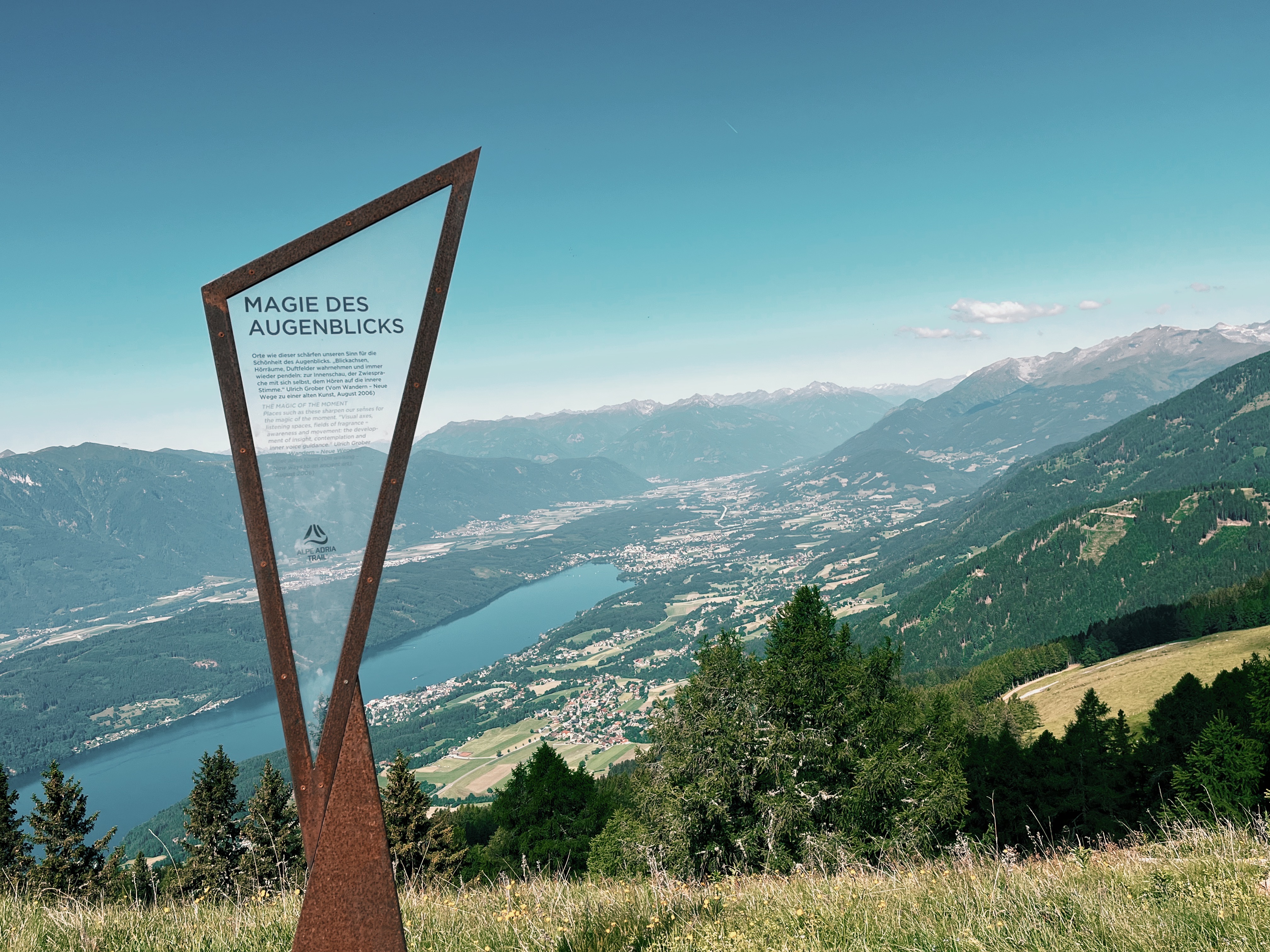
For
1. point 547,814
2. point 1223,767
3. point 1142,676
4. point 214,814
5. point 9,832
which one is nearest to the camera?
point 1223,767

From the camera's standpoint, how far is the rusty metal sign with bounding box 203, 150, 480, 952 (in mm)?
4535

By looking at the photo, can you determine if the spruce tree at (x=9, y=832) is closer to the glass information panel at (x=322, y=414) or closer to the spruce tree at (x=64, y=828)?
the spruce tree at (x=64, y=828)

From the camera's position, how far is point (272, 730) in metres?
189

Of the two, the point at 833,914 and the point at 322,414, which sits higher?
the point at 322,414

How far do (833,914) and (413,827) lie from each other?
91.7ft

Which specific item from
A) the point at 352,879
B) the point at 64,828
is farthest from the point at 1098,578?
the point at 352,879

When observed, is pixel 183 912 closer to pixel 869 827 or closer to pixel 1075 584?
pixel 869 827

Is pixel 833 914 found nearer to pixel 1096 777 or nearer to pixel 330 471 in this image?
pixel 330 471

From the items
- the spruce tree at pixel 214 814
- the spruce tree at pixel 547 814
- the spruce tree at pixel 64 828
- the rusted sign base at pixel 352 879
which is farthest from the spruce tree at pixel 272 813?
the rusted sign base at pixel 352 879

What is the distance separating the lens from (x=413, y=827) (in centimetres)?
2780

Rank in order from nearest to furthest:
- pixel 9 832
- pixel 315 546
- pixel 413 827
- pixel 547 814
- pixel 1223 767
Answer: pixel 315 546 < pixel 1223 767 < pixel 9 832 < pixel 413 827 < pixel 547 814

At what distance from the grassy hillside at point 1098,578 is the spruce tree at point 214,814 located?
167 m

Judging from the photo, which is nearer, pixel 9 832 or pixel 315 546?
pixel 315 546

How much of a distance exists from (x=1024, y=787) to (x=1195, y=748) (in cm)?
859
